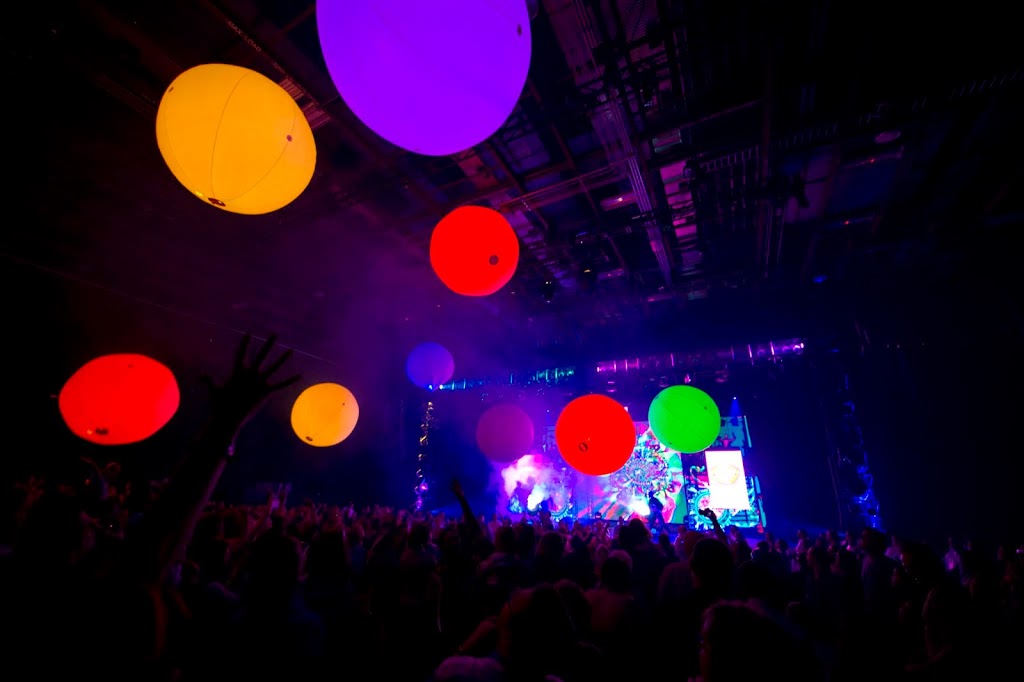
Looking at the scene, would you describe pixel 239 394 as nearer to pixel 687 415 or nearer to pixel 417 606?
pixel 417 606

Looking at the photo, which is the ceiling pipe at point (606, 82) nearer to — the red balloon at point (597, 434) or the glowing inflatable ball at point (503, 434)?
the red balloon at point (597, 434)

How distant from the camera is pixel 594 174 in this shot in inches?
202

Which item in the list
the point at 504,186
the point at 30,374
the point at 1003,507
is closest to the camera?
the point at 504,186

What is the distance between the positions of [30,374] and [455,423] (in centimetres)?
865

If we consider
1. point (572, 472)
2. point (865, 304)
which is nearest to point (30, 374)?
point (572, 472)

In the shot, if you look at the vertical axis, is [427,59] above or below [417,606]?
above

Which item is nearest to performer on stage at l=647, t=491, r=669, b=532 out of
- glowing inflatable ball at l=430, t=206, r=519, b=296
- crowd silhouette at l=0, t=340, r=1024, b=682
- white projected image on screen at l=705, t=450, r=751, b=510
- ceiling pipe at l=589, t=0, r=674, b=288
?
white projected image on screen at l=705, t=450, r=751, b=510

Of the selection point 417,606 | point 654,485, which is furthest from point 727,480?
point 417,606

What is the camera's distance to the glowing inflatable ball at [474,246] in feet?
9.28

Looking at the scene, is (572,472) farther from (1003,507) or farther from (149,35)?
(149,35)

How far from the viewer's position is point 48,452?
604 centimetres

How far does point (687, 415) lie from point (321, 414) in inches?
171

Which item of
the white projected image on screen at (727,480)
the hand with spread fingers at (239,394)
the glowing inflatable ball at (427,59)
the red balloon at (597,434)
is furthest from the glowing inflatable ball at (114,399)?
the white projected image on screen at (727,480)

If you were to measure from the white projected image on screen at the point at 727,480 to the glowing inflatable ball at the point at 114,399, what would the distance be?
1090cm
